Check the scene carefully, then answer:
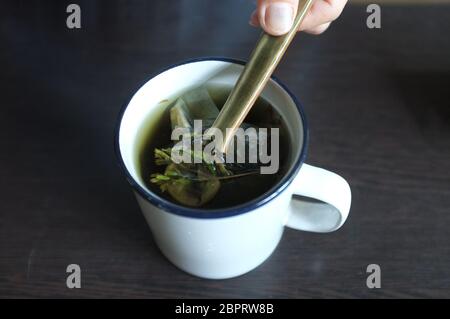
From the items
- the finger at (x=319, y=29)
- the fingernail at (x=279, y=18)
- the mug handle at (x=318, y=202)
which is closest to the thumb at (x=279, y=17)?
the fingernail at (x=279, y=18)

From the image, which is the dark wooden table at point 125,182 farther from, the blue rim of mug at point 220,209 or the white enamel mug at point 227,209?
the blue rim of mug at point 220,209

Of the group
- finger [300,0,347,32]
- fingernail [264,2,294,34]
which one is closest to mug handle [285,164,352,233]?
fingernail [264,2,294,34]

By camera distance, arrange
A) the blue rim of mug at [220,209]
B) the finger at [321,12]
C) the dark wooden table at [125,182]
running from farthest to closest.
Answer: the finger at [321,12] < the dark wooden table at [125,182] < the blue rim of mug at [220,209]

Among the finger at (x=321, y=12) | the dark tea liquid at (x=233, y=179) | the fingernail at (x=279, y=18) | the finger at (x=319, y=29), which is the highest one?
the finger at (x=319, y=29)

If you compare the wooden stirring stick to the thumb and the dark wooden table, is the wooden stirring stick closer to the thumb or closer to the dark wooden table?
the thumb
